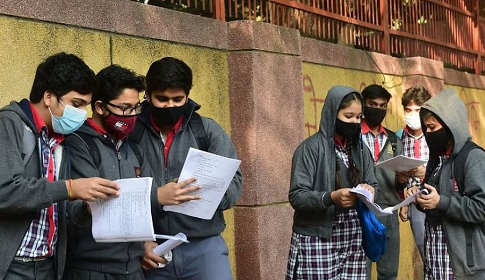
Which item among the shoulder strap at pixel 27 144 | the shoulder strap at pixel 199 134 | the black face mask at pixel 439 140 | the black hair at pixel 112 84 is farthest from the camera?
the black face mask at pixel 439 140

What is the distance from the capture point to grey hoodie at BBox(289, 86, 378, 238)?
5.81m

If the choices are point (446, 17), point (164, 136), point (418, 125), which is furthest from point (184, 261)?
point (446, 17)

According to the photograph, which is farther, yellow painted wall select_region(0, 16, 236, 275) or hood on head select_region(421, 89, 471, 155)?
hood on head select_region(421, 89, 471, 155)

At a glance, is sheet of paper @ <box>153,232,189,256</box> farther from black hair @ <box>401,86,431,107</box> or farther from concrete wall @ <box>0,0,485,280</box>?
black hair @ <box>401,86,431,107</box>

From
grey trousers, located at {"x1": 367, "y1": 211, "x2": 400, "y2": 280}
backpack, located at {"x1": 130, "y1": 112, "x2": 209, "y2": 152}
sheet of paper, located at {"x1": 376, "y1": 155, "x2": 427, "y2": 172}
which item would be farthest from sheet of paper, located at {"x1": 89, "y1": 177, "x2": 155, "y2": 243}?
grey trousers, located at {"x1": 367, "y1": 211, "x2": 400, "y2": 280}

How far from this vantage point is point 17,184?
13.7 feet

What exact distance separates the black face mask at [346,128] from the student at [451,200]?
48 cm

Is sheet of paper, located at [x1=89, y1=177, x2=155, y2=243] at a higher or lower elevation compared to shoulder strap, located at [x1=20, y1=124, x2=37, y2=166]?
lower

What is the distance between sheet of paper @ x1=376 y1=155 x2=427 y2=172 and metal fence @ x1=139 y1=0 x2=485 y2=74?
2.29 m

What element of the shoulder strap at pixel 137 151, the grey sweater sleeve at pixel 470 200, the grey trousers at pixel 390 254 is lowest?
the grey trousers at pixel 390 254

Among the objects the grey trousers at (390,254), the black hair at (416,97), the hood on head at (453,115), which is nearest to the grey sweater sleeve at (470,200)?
the hood on head at (453,115)

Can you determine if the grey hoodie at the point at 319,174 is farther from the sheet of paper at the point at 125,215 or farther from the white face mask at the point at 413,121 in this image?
the white face mask at the point at 413,121

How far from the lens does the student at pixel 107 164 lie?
469 cm

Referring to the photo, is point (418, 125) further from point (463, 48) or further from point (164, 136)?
point (463, 48)
